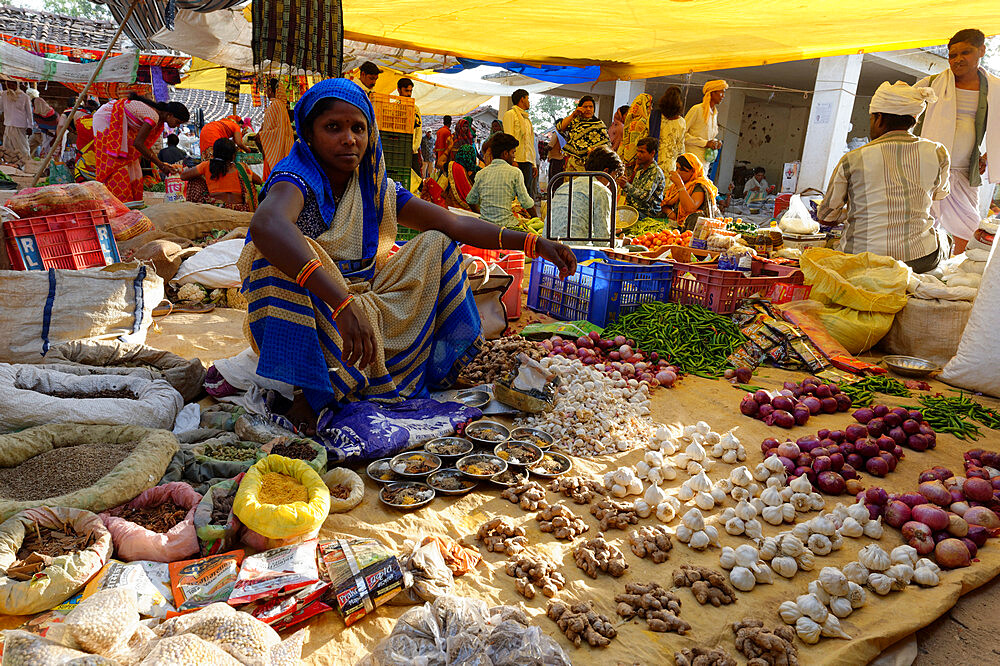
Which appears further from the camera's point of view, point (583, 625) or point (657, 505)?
point (657, 505)

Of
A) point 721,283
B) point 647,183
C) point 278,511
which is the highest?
point 647,183

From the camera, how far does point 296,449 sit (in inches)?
99.0

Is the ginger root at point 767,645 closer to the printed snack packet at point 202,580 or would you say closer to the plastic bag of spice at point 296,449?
the printed snack packet at point 202,580

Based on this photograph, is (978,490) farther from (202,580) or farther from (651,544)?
(202,580)

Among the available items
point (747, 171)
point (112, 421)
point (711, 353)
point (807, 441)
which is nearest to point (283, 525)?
point (112, 421)

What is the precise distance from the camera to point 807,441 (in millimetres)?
2928

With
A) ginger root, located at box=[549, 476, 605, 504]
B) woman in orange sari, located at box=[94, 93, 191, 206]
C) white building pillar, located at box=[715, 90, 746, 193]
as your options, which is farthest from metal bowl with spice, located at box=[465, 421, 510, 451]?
white building pillar, located at box=[715, 90, 746, 193]

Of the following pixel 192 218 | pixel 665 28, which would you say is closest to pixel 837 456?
pixel 665 28

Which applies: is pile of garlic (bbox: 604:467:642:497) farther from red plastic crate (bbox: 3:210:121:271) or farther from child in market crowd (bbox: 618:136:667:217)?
child in market crowd (bbox: 618:136:667:217)

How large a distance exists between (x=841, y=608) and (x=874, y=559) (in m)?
Answer: 0.30

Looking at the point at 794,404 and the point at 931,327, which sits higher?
the point at 931,327

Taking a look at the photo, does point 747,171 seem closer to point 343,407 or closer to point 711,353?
point 711,353

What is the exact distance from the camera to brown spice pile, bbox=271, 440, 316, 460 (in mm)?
2492

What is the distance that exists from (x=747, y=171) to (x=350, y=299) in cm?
1716
